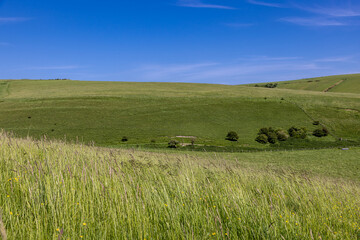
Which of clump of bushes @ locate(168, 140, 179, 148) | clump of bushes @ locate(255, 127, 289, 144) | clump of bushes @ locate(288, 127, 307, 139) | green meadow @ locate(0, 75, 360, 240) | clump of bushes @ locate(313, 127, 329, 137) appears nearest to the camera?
green meadow @ locate(0, 75, 360, 240)

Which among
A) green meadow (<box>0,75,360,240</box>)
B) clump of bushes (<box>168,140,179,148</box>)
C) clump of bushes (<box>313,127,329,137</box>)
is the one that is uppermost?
Result: green meadow (<box>0,75,360,240</box>)

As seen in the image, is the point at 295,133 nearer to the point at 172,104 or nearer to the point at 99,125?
the point at 172,104

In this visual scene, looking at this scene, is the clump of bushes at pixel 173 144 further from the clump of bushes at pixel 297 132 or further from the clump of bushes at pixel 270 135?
the clump of bushes at pixel 297 132

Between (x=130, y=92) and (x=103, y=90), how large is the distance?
35.6ft

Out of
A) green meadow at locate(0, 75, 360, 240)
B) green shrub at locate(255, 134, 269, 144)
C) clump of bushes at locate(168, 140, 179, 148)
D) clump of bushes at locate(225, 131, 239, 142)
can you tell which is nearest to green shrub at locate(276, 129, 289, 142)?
green meadow at locate(0, 75, 360, 240)

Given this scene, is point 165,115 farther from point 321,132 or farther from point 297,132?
point 321,132

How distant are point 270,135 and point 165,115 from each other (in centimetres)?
2509

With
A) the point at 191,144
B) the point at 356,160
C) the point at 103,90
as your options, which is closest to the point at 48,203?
the point at 356,160

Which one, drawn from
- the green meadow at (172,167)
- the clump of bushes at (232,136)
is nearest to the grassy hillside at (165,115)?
the green meadow at (172,167)

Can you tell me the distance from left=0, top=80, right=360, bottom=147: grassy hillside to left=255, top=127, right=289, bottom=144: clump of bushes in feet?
5.47

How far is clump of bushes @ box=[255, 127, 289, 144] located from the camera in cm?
5234

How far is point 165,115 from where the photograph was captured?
6656 cm

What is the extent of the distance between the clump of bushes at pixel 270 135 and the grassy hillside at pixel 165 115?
1.67m

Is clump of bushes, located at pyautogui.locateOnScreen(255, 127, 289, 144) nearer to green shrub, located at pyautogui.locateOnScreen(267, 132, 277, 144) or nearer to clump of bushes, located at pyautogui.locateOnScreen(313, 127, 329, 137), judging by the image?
green shrub, located at pyautogui.locateOnScreen(267, 132, 277, 144)
